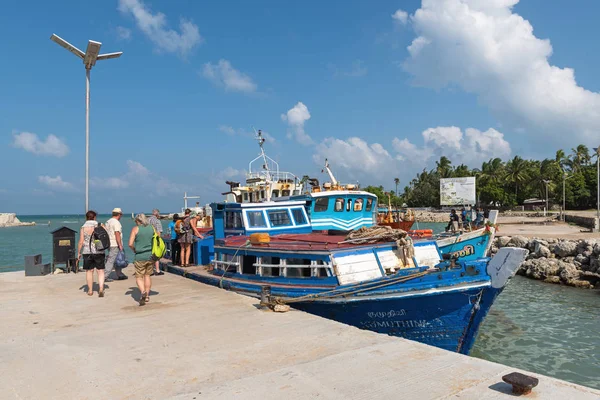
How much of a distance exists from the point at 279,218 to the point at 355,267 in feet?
16.3

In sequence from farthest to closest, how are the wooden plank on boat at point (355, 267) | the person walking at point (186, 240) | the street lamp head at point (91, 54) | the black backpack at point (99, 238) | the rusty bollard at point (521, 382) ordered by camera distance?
1. the person walking at point (186, 240)
2. the street lamp head at point (91, 54)
3. the wooden plank on boat at point (355, 267)
4. the black backpack at point (99, 238)
5. the rusty bollard at point (521, 382)

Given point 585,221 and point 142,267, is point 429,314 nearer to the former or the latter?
point 142,267

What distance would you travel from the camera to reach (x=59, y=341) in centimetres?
646

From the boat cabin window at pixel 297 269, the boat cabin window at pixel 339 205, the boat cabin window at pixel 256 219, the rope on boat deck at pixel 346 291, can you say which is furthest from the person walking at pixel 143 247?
the boat cabin window at pixel 339 205

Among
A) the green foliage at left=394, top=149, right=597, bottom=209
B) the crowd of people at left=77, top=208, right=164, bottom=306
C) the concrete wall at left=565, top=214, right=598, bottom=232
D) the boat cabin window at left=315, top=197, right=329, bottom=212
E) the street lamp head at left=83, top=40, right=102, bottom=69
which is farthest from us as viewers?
the green foliage at left=394, top=149, right=597, bottom=209

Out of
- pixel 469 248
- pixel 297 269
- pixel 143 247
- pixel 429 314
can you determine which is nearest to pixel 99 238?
pixel 143 247

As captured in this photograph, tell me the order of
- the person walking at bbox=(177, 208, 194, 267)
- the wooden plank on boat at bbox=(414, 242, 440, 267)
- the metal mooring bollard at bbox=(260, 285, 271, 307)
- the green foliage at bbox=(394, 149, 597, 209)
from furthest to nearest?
1. the green foliage at bbox=(394, 149, 597, 209)
2. the person walking at bbox=(177, 208, 194, 267)
3. the wooden plank on boat at bbox=(414, 242, 440, 267)
4. the metal mooring bollard at bbox=(260, 285, 271, 307)

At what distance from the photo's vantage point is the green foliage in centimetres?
7588

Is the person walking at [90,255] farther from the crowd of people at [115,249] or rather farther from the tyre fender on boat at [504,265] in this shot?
the tyre fender on boat at [504,265]

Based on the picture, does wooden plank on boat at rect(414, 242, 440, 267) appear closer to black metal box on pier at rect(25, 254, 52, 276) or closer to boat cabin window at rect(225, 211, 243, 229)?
boat cabin window at rect(225, 211, 243, 229)

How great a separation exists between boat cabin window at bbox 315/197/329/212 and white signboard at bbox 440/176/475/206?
177ft

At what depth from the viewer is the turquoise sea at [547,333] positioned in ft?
34.1

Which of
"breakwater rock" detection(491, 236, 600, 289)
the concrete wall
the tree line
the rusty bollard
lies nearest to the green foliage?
the tree line

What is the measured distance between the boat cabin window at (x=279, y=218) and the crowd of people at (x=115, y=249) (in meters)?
3.86
